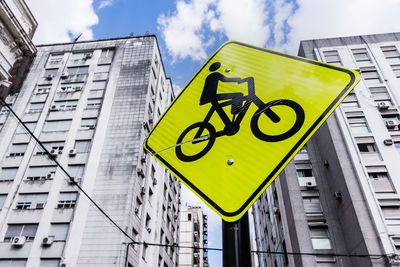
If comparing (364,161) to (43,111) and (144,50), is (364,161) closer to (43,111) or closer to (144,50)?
(144,50)

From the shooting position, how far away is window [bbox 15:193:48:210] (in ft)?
70.5

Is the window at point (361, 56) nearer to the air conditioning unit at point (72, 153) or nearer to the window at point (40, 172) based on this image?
the air conditioning unit at point (72, 153)

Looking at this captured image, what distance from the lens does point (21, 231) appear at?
67.2ft

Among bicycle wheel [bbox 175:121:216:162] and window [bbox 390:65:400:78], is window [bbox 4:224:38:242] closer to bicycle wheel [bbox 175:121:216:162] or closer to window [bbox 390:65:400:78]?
bicycle wheel [bbox 175:121:216:162]

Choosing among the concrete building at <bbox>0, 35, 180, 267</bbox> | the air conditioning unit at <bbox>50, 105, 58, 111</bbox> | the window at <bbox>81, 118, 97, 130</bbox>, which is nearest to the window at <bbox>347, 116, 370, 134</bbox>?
the concrete building at <bbox>0, 35, 180, 267</bbox>

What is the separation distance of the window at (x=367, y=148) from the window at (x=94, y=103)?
2429 centimetres

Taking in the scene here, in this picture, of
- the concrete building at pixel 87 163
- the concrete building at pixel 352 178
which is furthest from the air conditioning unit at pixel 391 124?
the concrete building at pixel 87 163

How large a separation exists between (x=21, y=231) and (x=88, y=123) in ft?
33.5

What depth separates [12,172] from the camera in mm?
23656

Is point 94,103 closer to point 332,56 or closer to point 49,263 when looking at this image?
point 49,263

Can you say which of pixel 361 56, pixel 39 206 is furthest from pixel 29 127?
pixel 361 56

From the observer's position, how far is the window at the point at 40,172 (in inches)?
906

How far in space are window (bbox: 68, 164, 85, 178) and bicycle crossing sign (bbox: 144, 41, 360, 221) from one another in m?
22.9

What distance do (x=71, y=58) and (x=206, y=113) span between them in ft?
113
